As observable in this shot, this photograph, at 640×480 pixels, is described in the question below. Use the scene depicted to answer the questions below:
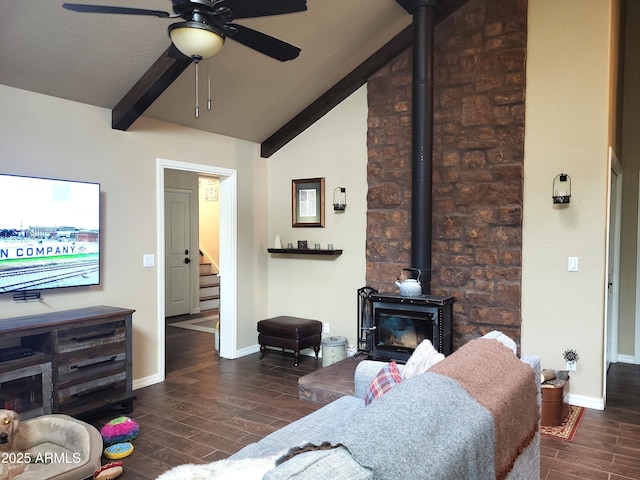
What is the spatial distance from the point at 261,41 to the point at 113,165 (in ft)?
6.99

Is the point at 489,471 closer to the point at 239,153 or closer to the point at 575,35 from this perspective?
the point at 575,35

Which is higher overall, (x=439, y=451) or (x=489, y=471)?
(x=439, y=451)

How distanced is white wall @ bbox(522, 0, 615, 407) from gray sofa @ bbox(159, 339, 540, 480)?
233cm

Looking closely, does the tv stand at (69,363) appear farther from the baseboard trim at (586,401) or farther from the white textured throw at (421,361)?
the baseboard trim at (586,401)

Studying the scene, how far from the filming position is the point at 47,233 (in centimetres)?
347

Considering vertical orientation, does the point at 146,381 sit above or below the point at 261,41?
below

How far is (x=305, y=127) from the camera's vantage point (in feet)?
17.7

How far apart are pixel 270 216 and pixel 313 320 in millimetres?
1389

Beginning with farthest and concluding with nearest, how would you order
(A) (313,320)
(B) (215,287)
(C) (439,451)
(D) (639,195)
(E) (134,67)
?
(B) (215,287), (A) (313,320), (D) (639,195), (E) (134,67), (C) (439,451)

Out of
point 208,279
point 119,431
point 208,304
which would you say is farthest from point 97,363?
point 208,279

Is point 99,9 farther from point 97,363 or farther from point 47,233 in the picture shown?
point 97,363

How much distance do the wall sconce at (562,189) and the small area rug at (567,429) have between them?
1.70 meters

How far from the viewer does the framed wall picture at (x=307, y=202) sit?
5.30 m

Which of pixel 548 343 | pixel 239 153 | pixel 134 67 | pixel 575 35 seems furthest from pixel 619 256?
pixel 134 67
